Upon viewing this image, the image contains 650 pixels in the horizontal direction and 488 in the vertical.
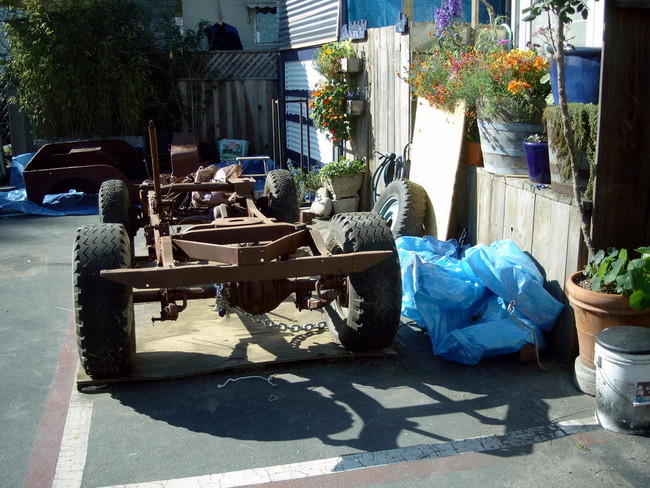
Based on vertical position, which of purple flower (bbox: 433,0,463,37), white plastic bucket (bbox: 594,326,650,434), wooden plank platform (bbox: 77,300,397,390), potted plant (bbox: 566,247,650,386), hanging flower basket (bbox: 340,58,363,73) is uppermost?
purple flower (bbox: 433,0,463,37)

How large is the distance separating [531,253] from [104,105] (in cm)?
976

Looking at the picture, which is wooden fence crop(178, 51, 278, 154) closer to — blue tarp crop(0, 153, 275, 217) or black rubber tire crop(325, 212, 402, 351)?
blue tarp crop(0, 153, 275, 217)

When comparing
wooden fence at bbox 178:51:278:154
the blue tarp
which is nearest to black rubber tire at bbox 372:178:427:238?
the blue tarp

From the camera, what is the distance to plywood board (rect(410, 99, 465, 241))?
21.4 ft

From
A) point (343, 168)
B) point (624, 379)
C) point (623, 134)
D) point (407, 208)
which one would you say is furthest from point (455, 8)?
point (624, 379)

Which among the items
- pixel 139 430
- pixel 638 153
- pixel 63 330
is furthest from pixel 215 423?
pixel 638 153

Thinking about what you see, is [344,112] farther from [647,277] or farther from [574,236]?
[647,277]

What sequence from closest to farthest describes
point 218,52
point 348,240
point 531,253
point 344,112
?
1. point 348,240
2. point 531,253
3. point 344,112
4. point 218,52

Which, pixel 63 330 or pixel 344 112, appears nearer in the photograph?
pixel 63 330

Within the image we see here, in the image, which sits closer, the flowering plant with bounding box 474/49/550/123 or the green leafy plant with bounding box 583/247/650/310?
the green leafy plant with bounding box 583/247/650/310

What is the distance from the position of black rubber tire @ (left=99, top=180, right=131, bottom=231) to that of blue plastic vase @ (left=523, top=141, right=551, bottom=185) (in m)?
3.67

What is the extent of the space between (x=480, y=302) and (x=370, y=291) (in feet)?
3.18

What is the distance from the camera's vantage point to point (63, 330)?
5.57m

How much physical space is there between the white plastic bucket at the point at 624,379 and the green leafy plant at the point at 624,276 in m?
0.19
